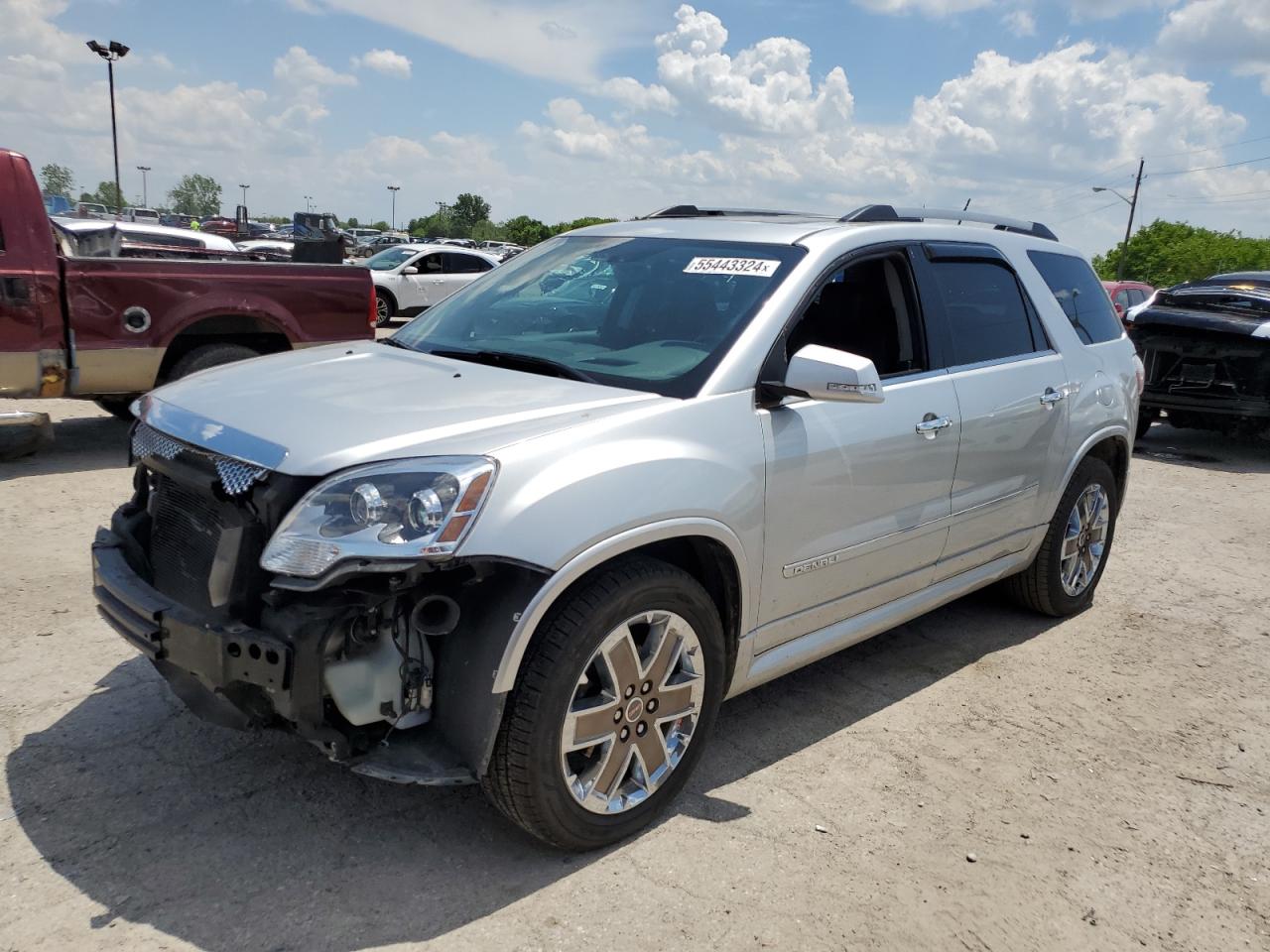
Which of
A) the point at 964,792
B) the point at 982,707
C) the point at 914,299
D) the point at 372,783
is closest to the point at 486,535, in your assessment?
the point at 372,783

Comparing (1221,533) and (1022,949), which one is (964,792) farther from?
(1221,533)

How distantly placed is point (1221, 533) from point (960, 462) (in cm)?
448

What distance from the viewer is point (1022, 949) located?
2.83 m

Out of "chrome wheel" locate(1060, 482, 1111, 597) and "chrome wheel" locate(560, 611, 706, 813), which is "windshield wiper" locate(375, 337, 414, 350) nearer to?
"chrome wheel" locate(560, 611, 706, 813)

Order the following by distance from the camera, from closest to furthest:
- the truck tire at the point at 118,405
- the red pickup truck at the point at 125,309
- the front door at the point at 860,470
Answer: the front door at the point at 860,470 → the red pickup truck at the point at 125,309 → the truck tire at the point at 118,405

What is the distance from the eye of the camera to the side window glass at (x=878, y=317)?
4.06m

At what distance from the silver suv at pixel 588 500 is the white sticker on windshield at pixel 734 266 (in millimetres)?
11

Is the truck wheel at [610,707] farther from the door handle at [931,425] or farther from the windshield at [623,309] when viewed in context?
the door handle at [931,425]

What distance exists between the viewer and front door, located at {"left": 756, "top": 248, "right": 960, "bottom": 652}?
3.44 meters

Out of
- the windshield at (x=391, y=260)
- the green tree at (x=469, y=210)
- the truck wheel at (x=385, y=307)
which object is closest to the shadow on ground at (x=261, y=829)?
the truck wheel at (x=385, y=307)

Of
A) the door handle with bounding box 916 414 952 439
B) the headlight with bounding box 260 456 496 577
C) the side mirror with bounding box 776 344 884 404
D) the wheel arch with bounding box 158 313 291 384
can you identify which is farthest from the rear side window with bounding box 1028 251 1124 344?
the wheel arch with bounding box 158 313 291 384

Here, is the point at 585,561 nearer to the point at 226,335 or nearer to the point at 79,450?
the point at 226,335

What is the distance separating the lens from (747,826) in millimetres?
3293

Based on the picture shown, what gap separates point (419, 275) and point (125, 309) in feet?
40.4
